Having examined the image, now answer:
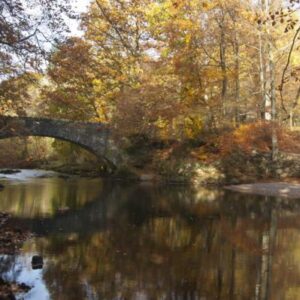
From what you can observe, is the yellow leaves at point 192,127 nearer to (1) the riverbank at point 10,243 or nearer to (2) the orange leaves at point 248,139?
(2) the orange leaves at point 248,139

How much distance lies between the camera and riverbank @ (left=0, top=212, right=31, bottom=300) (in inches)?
286

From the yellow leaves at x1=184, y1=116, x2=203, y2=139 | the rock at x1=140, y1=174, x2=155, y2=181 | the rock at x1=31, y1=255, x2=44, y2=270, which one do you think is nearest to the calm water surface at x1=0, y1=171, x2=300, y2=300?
the rock at x1=31, y1=255, x2=44, y2=270

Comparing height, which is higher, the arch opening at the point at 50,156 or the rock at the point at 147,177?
the arch opening at the point at 50,156

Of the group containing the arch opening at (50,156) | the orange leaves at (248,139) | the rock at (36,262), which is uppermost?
the orange leaves at (248,139)

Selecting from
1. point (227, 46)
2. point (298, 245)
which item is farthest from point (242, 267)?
point (227, 46)

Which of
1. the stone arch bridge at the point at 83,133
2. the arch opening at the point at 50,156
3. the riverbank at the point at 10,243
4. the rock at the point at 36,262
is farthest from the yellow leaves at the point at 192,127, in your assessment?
the rock at the point at 36,262

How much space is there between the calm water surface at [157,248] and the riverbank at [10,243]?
0.20 meters

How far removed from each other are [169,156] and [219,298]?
865 inches

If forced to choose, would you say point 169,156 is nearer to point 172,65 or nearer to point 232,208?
point 172,65

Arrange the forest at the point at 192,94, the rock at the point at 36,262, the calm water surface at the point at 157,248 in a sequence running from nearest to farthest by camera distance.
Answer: the calm water surface at the point at 157,248 < the rock at the point at 36,262 < the forest at the point at 192,94

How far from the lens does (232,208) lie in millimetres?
17188

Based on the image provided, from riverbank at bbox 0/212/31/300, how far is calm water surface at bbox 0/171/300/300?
0.20 metres

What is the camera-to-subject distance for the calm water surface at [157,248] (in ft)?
25.6

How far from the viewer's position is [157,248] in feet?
35.1
